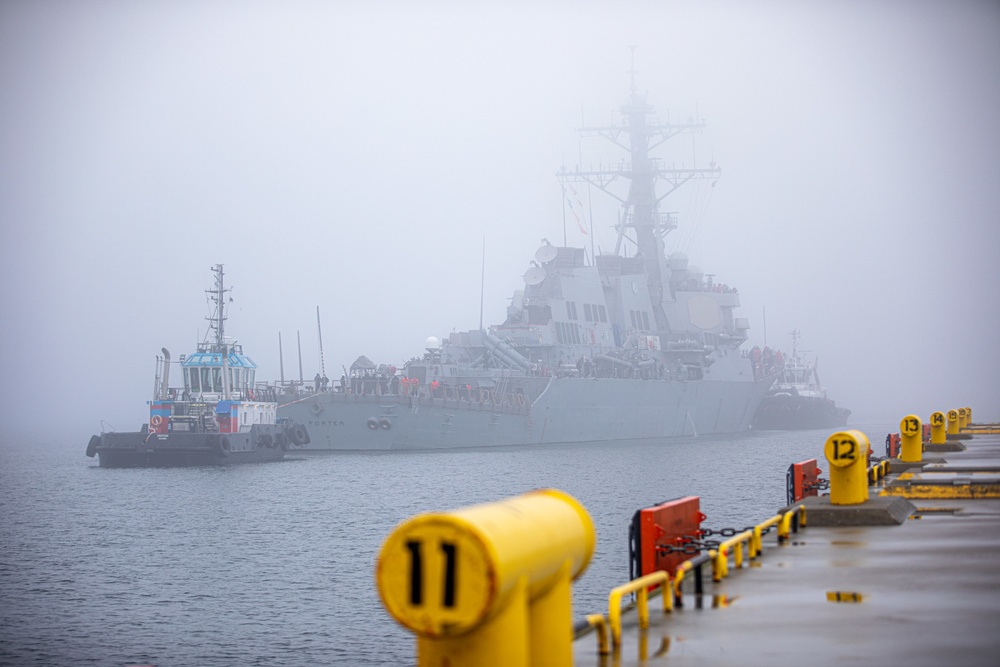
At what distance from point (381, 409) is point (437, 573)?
159ft

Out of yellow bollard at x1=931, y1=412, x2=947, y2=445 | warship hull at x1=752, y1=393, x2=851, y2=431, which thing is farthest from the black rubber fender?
warship hull at x1=752, y1=393, x2=851, y2=431

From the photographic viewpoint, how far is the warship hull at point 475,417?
5219 cm

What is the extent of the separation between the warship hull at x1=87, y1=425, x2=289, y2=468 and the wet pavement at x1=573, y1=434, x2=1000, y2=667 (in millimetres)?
40645

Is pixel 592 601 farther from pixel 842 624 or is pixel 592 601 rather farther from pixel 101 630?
pixel 842 624

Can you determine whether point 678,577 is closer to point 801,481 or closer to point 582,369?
point 801,481

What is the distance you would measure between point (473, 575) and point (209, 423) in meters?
47.9

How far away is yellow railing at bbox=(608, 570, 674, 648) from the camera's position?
577cm

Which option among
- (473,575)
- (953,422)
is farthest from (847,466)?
(953,422)

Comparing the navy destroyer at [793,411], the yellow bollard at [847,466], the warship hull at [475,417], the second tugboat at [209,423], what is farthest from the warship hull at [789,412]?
the yellow bollard at [847,466]

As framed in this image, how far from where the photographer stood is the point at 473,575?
12.3 feet

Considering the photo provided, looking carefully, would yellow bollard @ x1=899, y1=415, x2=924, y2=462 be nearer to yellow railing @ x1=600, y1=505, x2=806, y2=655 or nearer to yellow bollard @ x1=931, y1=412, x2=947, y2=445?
yellow bollard @ x1=931, y1=412, x2=947, y2=445

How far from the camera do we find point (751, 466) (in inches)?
1711

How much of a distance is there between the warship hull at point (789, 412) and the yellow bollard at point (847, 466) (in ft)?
246

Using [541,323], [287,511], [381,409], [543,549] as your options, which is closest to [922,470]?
[543,549]
